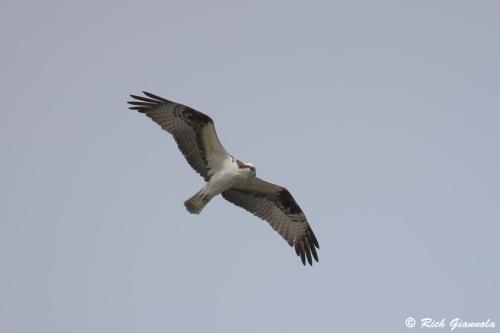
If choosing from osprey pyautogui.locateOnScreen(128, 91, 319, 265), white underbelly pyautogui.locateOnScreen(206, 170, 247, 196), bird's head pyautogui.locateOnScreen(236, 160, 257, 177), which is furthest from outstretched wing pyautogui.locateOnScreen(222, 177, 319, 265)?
bird's head pyautogui.locateOnScreen(236, 160, 257, 177)

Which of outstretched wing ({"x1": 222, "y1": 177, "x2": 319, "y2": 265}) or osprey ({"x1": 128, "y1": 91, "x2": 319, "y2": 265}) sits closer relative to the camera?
osprey ({"x1": 128, "y1": 91, "x2": 319, "y2": 265})

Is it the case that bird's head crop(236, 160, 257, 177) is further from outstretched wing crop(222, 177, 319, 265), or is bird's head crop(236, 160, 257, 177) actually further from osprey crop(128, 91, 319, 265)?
outstretched wing crop(222, 177, 319, 265)

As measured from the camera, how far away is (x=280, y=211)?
16.1 m

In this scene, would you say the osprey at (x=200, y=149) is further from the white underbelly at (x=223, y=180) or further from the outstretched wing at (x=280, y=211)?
the outstretched wing at (x=280, y=211)

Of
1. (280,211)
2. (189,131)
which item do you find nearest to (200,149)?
(189,131)

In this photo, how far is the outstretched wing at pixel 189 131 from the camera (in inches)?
575

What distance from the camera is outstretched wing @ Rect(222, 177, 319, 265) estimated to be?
1577 centimetres

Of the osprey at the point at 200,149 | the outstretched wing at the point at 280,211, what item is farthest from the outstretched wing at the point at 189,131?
the outstretched wing at the point at 280,211

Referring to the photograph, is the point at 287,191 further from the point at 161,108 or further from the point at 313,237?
the point at 161,108

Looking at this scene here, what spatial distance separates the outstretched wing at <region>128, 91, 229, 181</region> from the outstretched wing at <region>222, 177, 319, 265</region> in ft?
3.53

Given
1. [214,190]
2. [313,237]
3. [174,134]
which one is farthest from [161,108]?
[313,237]

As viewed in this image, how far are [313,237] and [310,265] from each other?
0.55 meters

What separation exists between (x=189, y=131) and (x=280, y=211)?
8.59 ft

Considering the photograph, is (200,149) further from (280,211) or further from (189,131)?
(280,211)
